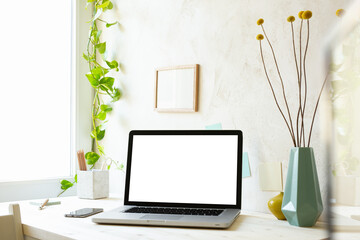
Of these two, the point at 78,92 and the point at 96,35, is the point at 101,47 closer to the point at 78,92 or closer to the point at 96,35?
the point at 96,35

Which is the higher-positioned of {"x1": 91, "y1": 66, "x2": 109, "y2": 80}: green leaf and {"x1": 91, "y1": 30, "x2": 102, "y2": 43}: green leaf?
{"x1": 91, "y1": 30, "x2": 102, "y2": 43}: green leaf

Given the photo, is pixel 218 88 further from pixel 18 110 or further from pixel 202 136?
pixel 18 110

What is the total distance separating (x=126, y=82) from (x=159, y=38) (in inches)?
10.1

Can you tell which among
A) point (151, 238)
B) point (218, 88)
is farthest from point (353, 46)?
point (218, 88)

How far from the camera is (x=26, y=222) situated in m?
1.12

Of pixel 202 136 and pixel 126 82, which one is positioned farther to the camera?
pixel 126 82

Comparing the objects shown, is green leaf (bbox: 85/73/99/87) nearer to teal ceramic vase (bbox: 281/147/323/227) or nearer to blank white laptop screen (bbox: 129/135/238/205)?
blank white laptop screen (bbox: 129/135/238/205)

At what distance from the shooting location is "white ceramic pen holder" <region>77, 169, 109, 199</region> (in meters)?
1.55

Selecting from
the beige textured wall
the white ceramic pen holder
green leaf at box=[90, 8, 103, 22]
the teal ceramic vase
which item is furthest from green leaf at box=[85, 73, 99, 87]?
the teal ceramic vase

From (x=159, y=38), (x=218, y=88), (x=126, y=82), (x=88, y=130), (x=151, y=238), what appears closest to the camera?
(x=151, y=238)

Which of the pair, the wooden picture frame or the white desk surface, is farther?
the wooden picture frame

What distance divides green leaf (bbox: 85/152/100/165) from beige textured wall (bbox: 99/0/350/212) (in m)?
0.07

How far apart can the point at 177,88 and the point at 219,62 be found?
21 cm

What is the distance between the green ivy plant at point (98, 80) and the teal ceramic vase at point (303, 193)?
89cm
